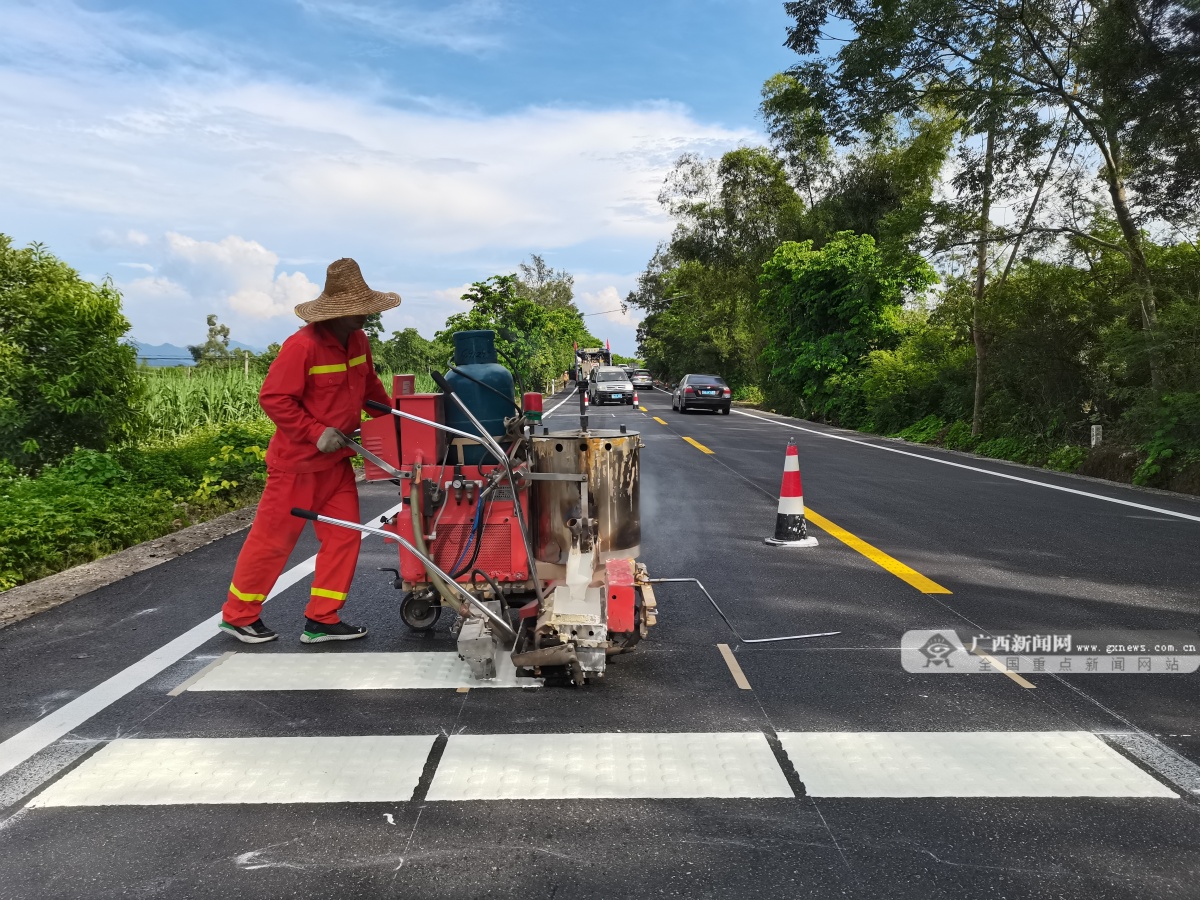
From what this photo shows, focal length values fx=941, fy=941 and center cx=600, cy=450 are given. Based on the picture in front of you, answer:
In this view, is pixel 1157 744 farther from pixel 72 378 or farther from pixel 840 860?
pixel 72 378

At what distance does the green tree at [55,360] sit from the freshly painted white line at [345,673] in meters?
5.93

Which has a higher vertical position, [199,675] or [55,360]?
[55,360]

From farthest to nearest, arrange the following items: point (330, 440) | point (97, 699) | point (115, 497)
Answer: point (115, 497)
point (330, 440)
point (97, 699)

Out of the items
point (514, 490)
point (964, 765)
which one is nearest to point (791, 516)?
point (514, 490)

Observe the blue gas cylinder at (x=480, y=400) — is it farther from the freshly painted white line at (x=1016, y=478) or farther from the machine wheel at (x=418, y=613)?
the freshly painted white line at (x=1016, y=478)

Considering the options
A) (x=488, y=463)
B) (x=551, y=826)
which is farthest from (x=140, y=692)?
(x=551, y=826)

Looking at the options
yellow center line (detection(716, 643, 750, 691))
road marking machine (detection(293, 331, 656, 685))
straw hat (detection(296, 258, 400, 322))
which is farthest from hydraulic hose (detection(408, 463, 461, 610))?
yellow center line (detection(716, 643, 750, 691))

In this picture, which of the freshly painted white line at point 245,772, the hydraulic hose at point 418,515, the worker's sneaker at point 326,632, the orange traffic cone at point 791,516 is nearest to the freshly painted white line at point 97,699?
the freshly painted white line at point 245,772

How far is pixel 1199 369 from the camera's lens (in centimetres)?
1189

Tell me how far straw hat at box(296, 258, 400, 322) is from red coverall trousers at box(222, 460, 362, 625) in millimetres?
834

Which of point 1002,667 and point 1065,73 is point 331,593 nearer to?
point 1002,667

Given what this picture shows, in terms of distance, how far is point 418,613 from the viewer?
16.6 ft

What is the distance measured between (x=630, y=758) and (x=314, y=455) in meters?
2.41

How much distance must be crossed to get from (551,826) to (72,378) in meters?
8.27
